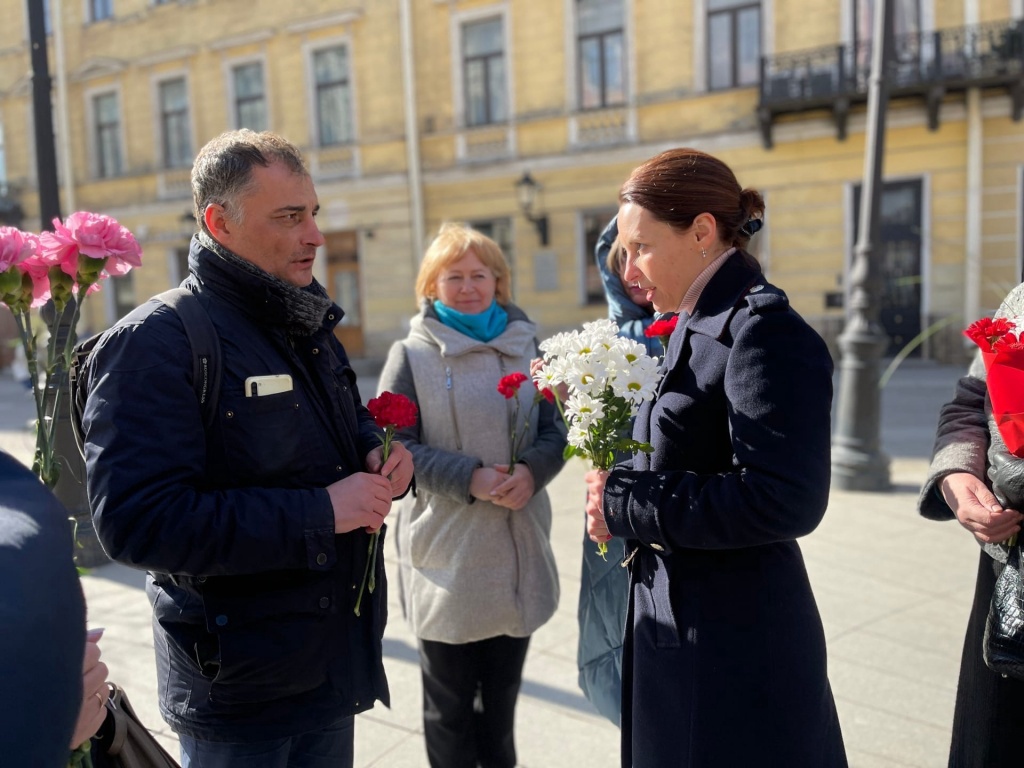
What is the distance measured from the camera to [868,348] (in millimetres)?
6938

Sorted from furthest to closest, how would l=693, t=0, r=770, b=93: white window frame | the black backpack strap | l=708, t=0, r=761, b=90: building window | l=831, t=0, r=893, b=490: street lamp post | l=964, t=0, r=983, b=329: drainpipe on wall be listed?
1. l=708, t=0, r=761, b=90: building window
2. l=693, t=0, r=770, b=93: white window frame
3. l=964, t=0, r=983, b=329: drainpipe on wall
4. l=831, t=0, r=893, b=490: street lamp post
5. the black backpack strap

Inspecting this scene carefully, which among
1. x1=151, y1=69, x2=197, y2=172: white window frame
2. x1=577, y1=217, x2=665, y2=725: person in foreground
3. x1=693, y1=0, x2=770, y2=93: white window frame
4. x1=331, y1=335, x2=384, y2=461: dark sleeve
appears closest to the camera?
x1=331, y1=335, x2=384, y2=461: dark sleeve

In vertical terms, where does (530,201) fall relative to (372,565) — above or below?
above

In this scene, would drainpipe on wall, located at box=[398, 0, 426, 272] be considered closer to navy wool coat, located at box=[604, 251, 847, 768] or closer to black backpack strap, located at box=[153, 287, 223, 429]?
black backpack strap, located at box=[153, 287, 223, 429]

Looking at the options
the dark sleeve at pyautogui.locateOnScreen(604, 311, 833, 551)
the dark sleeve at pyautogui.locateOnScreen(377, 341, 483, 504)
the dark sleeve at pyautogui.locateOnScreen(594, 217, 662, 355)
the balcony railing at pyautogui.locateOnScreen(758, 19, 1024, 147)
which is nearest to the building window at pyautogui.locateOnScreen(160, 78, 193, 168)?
the balcony railing at pyautogui.locateOnScreen(758, 19, 1024, 147)

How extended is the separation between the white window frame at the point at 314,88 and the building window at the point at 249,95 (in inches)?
52.8

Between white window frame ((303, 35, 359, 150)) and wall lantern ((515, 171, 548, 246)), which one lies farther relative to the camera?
white window frame ((303, 35, 359, 150))

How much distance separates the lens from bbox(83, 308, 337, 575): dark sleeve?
1605mm

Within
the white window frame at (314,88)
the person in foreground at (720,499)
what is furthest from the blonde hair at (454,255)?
the white window frame at (314,88)

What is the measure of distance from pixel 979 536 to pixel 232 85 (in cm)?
2089

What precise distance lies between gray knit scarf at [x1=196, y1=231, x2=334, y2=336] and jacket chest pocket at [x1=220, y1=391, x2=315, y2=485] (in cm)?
17

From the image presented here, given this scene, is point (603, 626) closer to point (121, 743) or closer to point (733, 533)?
point (733, 533)

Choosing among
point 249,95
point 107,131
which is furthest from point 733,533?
point 107,131

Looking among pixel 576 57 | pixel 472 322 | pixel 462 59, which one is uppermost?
pixel 462 59
